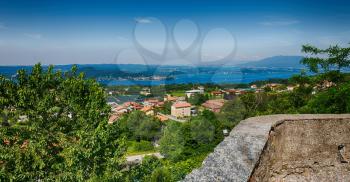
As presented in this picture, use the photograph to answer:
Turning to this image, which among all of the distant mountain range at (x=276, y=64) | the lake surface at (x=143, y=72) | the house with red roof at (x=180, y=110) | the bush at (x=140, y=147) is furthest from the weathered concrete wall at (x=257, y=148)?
the distant mountain range at (x=276, y=64)

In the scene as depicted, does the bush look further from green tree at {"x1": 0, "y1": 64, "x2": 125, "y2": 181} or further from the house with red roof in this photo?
green tree at {"x1": 0, "y1": 64, "x2": 125, "y2": 181}

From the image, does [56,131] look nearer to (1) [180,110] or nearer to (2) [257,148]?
(2) [257,148]

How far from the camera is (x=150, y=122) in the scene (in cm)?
4653

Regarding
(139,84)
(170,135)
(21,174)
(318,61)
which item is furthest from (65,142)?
(139,84)

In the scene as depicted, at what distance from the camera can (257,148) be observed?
5.14 metres

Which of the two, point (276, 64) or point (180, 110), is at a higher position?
point (276, 64)

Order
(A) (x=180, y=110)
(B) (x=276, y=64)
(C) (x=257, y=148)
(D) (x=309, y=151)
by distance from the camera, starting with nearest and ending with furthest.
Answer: (C) (x=257, y=148)
(D) (x=309, y=151)
(A) (x=180, y=110)
(B) (x=276, y=64)

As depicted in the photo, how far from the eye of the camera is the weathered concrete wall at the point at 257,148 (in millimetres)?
4645

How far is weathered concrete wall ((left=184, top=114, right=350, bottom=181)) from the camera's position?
15.2 feet

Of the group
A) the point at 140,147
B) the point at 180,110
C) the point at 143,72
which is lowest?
the point at 140,147

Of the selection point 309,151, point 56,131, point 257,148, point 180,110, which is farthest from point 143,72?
point 257,148

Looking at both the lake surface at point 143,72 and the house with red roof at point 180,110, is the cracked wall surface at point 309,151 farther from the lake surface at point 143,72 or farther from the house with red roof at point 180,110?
the house with red roof at point 180,110

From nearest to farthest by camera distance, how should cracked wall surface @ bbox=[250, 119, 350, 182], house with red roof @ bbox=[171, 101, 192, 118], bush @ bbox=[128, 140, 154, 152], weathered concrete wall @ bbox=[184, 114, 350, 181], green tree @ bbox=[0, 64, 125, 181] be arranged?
weathered concrete wall @ bbox=[184, 114, 350, 181] → cracked wall surface @ bbox=[250, 119, 350, 182] → green tree @ bbox=[0, 64, 125, 181] → bush @ bbox=[128, 140, 154, 152] → house with red roof @ bbox=[171, 101, 192, 118]

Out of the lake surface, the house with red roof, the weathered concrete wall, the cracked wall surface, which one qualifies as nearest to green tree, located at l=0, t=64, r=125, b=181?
the weathered concrete wall
